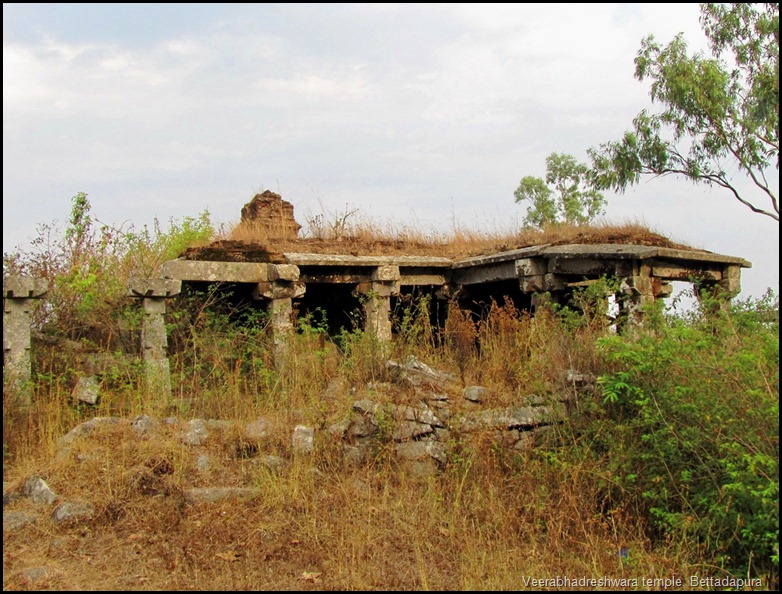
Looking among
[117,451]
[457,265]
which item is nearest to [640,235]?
[457,265]

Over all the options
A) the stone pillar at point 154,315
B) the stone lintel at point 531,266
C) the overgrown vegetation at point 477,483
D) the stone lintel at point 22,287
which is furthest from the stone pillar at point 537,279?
the stone lintel at point 22,287

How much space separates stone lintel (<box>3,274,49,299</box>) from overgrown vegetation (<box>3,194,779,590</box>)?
1071mm

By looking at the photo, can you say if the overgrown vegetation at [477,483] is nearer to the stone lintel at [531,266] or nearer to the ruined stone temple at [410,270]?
the ruined stone temple at [410,270]

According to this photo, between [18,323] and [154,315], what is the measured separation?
1708 millimetres

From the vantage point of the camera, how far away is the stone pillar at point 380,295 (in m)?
12.1

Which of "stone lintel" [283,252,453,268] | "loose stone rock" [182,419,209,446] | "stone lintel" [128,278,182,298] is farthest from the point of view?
"stone lintel" [283,252,453,268]

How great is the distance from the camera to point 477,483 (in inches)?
284

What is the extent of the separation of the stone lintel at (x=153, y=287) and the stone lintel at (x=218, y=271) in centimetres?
26

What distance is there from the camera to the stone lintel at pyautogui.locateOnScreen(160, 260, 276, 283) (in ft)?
35.0

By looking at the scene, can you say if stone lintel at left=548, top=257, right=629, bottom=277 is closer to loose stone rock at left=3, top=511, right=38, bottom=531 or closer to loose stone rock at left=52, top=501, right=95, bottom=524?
loose stone rock at left=52, top=501, right=95, bottom=524

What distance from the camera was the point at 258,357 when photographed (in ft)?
35.5

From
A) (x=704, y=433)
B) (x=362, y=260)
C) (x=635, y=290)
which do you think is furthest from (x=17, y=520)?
(x=635, y=290)

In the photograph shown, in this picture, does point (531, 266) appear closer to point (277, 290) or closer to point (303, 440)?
point (277, 290)

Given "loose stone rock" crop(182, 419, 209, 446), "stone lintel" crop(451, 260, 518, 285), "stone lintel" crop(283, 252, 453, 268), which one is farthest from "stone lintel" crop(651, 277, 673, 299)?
"loose stone rock" crop(182, 419, 209, 446)
